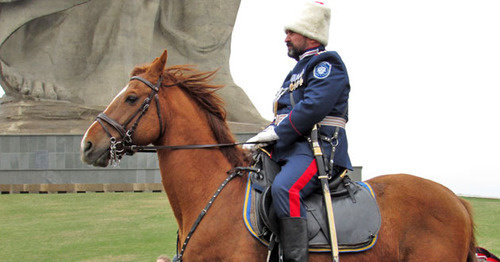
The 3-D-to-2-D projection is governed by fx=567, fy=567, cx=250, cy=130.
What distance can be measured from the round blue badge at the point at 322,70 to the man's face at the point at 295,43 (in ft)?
0.72

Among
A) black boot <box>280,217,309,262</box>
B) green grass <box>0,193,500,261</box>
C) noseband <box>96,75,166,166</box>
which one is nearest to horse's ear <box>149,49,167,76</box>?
noseband <box>96,75,166,166</box>

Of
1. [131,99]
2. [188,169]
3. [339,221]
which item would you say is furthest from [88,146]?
[339,221]

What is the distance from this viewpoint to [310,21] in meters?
3.31

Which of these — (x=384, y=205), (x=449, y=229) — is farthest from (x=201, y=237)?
(x=449, y=229)

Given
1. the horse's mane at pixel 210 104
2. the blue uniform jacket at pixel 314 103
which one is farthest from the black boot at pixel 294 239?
the horse's mane at pixel 210 104

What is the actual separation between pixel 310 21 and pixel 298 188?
995 millimetres

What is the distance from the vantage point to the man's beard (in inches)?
133

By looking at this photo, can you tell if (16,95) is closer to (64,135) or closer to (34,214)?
(64,135)

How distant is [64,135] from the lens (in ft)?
41.7

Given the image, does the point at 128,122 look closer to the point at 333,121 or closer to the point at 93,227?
the point at 333,121

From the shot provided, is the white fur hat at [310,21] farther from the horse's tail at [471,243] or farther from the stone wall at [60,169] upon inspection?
the stone wall at [60,169]

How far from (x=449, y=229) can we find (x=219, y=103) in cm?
153

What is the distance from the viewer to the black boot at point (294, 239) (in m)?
2.92

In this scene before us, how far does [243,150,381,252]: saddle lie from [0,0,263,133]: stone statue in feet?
36.4
